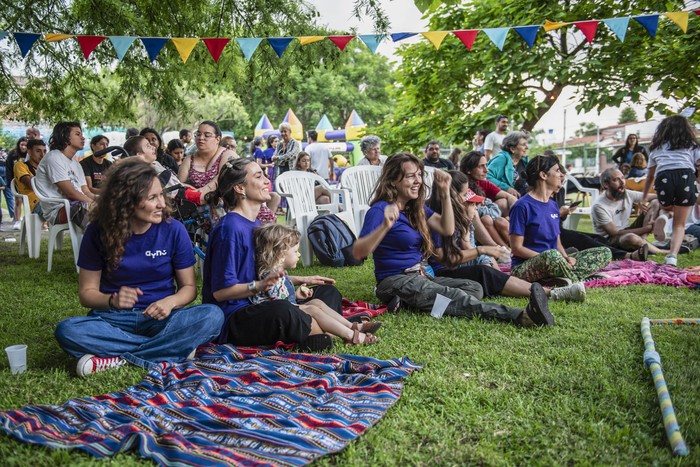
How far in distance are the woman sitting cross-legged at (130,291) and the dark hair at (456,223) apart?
2119 millimetres

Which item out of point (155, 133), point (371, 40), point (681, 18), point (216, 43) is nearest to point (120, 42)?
point (216, 43)

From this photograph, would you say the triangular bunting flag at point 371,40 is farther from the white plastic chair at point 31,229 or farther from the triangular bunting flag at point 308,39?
the white plastic chair at point 31,229

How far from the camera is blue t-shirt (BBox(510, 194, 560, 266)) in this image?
490 cm

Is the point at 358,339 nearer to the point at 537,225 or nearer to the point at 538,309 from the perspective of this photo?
the point at 538,309

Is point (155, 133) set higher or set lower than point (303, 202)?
higher

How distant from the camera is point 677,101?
955cm

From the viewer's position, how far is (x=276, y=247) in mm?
3393

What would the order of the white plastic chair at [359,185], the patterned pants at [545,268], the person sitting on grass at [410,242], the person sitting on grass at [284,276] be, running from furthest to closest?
1. the white plastic chair at [359,185]
2. the patterned pants at [545,268]
3. the person sitting on grass at [410,242]
4. the person sitting on grass at [284,276]

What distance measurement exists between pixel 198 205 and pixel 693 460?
13.6 ft

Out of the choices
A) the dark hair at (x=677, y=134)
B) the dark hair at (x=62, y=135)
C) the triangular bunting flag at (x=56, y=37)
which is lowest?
the dark hair at (x=677, y=134)

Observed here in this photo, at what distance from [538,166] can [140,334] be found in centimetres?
354

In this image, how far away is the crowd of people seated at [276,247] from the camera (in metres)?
3.15

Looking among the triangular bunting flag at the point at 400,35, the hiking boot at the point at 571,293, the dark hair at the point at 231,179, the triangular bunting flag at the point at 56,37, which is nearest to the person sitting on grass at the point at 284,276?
the dark hair at the point at 231,179

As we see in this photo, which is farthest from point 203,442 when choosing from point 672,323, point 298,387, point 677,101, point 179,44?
point 677,101
